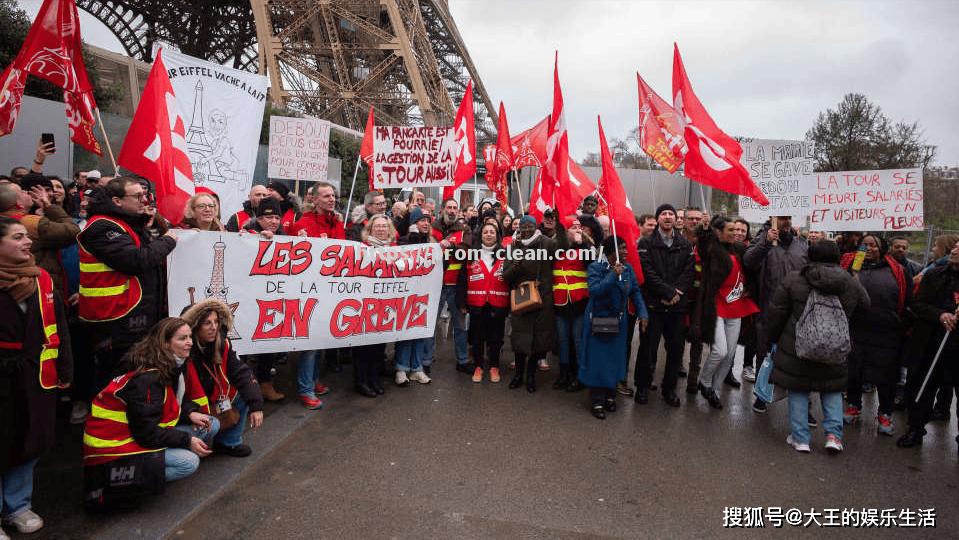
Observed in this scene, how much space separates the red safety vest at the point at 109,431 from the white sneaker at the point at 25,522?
1.08 ft

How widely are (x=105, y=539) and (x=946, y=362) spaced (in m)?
5.89

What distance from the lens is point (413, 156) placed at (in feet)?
23.4

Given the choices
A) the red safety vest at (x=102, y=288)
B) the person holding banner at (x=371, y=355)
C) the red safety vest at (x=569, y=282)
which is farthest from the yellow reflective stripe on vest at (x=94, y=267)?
the red safety vest at (x=569, y=282)

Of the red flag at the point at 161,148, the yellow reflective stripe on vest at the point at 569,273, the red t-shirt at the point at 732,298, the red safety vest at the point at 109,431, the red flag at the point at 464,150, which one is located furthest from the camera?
the red flag at the point at 464,150

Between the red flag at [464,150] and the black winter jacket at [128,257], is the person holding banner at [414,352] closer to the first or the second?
the red flag at [464,150]

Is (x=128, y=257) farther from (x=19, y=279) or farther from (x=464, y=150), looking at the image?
(x=464, y=150)

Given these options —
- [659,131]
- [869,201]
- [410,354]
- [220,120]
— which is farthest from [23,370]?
[869,201]

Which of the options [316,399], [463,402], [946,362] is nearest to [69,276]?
[316,399]

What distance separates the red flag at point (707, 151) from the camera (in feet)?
16.6

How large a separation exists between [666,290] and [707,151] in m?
1.37

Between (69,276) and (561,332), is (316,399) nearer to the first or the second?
(69,276)

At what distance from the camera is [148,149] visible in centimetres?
421

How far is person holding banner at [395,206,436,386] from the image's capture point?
5.46 meters

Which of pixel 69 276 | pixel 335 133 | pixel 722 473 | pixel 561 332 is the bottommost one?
pixel 722 473
